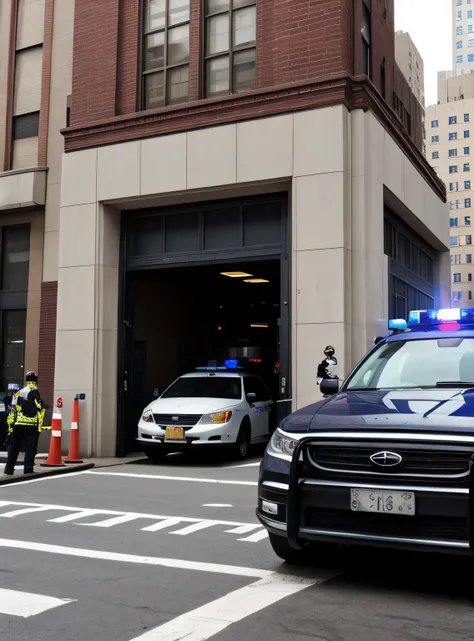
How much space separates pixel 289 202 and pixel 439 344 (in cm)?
890

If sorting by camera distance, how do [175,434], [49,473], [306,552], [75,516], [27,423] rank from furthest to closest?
[175,434] < [49,473] < [27,423] < [75,516] < [306,552]

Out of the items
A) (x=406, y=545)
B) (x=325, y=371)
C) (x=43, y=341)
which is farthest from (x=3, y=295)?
(x=406, y=545)

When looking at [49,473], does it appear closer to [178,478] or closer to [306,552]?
[178,478]

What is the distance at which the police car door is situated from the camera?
15.5 m

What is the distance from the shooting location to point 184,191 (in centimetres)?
1592

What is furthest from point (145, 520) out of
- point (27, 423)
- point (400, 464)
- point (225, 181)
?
point (225, 181)

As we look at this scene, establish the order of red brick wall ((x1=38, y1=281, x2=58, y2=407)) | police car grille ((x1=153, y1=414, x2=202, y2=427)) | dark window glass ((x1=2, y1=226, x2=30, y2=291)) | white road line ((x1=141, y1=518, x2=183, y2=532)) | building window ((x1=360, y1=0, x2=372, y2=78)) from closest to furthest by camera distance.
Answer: white road line ((x1=141, y1=518, x2=183, y2=532)) → police car grille ((x1=153, y1=414, x2=202, y2=427)) → building window ((x1=360, y1=0, x2=372, y2=78)) → red brick wall ((x1=38, y1=281, x2=58, y2=407)) → dark window glass ((x1=2, y1=226, x2=30, y2=291))

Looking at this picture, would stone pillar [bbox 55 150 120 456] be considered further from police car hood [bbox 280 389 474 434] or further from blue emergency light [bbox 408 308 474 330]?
police car hood [bbox 280 389 474 434]

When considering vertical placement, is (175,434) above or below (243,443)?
above

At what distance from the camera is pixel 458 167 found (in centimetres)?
12344

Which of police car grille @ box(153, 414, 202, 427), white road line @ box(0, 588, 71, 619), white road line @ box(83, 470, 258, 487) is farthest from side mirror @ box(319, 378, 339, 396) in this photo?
police car grille @ box(153, 414, 202, 427)

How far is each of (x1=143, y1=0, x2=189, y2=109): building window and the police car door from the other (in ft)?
21.3

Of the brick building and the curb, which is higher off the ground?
the brick building

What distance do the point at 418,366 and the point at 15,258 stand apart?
15299mm
